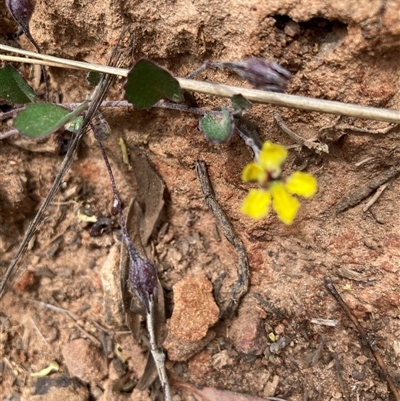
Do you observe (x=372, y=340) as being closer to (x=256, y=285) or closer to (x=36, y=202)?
(x=256, y=285)

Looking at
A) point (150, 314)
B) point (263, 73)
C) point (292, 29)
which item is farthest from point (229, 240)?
point (292, 29)

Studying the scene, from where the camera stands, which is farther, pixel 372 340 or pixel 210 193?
pixel 210 193

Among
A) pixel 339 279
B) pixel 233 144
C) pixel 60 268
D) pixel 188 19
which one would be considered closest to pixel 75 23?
pixel 188 19

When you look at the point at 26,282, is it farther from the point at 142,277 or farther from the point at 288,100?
the point at 288,100

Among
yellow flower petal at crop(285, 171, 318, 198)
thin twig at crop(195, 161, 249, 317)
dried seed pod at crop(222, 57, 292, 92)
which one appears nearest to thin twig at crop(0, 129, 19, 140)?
thin twig at crop(195, 161, 249, 317)

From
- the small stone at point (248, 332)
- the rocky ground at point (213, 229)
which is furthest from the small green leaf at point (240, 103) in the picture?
the small stone at point (248, 332)

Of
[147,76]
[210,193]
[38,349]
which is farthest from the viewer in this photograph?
[38,349]
